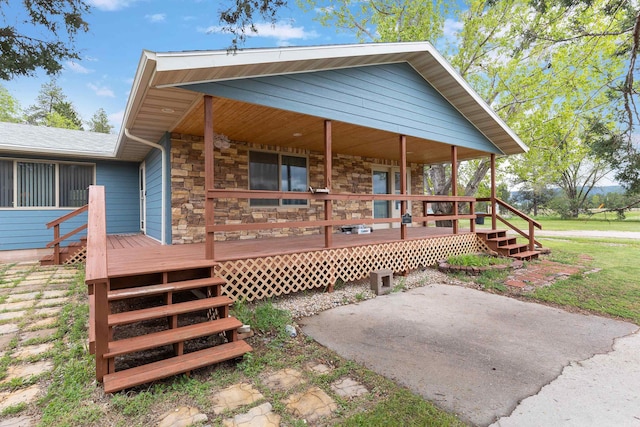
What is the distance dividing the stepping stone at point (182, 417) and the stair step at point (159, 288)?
1180mm

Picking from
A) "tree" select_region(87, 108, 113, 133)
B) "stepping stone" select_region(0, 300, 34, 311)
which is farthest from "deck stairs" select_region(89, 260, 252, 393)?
"tree" select_region(87, 108, 113, 133)

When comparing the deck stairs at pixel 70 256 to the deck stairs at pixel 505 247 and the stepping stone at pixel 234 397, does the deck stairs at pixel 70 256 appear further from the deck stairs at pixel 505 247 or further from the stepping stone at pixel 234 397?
the deck stairs at pixel 505 247

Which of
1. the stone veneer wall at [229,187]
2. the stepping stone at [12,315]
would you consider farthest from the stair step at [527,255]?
the stepping stone at [12,315]

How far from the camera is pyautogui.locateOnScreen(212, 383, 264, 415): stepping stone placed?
229 cm

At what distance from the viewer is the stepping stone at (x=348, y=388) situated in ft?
8.07

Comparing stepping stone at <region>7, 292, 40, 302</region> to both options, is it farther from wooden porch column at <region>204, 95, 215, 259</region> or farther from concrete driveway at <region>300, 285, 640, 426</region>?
concrete driveway at <region>300, 285, 640, 426</region>

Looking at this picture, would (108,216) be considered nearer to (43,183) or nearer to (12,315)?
(43,183)

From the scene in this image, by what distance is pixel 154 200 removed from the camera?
729cm

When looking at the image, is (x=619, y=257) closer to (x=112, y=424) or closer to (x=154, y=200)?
(x=112, y=424)

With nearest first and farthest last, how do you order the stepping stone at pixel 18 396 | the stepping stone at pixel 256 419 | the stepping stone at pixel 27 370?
the stepping stone at pixel 256 419
the stepping stone at pixel 18 396
the stepping stone at pixel 27 370

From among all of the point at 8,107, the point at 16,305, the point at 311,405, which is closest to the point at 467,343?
the point at 311,405

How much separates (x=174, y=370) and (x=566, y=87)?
51.6 ft

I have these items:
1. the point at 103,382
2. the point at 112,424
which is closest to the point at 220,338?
the point at 103,382

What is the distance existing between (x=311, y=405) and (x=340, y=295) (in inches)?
114
